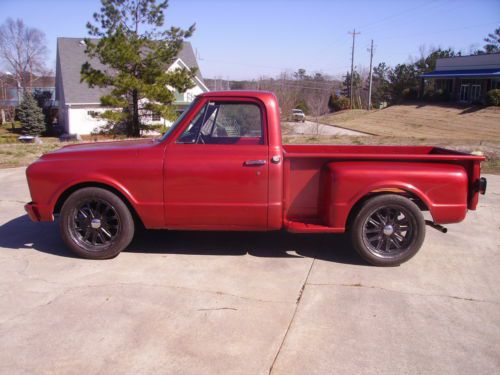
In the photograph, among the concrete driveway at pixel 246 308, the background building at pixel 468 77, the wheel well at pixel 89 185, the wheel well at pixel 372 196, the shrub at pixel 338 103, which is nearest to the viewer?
the concrete driveway at pixel 246 308

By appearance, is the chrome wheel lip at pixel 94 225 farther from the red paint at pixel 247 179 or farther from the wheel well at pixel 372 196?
the wheel well at pixel 372 196

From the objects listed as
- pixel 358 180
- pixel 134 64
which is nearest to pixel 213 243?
pixel 358 180

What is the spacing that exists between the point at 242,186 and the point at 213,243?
1182mm

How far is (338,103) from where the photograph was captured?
6041cm

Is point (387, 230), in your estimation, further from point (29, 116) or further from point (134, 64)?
point (29, 116)

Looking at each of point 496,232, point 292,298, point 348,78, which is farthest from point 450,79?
point 292,298

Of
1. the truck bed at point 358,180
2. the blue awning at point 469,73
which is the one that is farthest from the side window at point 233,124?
the blue awning at point 469,73

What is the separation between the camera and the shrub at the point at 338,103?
2360 inches

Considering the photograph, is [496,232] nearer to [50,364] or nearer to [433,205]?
[433,205]

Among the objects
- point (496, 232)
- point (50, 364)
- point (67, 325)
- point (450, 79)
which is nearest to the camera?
point (50, 364)

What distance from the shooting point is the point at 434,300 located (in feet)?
13.9

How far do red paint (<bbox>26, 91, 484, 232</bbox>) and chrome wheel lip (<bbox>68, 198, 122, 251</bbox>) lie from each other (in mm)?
250

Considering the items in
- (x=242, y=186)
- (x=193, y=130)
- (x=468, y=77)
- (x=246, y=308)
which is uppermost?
(x=468, y=77)

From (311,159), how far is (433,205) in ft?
4.52
